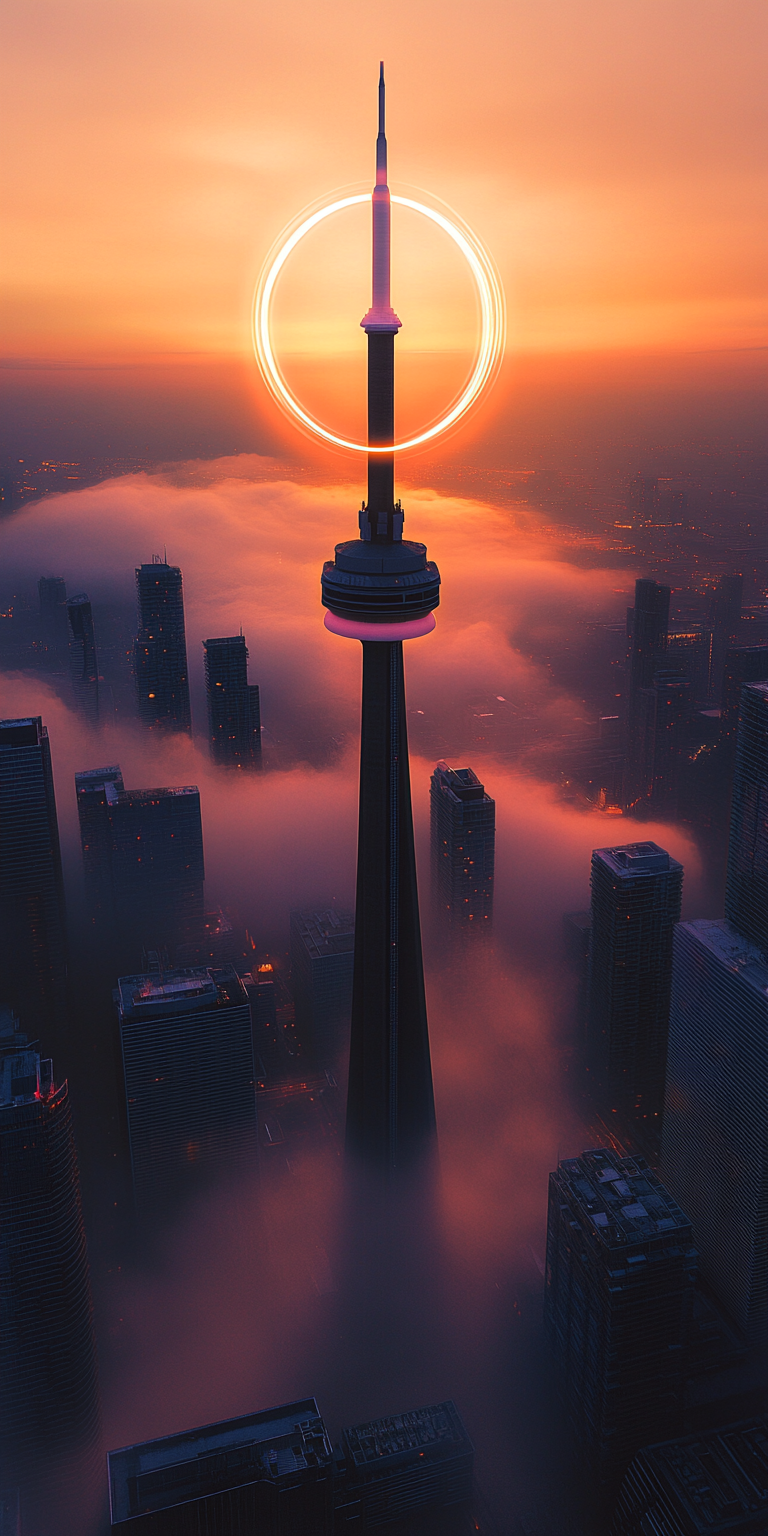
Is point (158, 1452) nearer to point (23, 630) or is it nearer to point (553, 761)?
point (553, 761)

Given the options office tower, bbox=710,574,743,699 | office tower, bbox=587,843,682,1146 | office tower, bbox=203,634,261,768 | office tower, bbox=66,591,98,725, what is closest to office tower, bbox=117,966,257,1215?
office tower, bbox=587,843,682,1146

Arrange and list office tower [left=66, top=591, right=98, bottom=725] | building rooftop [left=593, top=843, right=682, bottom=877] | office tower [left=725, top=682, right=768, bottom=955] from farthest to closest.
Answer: office tower [left=66, top=591, right=98, bottom=725], building rooftop [left=593, top=843, right=682, bottom=877], office tower [left=725, top=682, right=768, bottom=955]

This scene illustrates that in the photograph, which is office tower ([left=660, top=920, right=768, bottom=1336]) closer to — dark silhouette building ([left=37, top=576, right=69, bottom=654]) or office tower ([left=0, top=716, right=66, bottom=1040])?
office tower ([left=0, top=716, right=66, bottom=1040])

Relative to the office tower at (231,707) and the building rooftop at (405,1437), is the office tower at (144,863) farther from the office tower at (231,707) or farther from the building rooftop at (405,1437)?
the building rooftop at (405,1437)

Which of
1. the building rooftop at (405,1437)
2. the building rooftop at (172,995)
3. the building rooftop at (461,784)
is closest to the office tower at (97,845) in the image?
the building rooftop at (461,784)

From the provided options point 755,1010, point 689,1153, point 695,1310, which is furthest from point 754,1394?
point 755,1010

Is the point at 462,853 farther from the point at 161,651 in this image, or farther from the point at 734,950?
the point at 161,651
